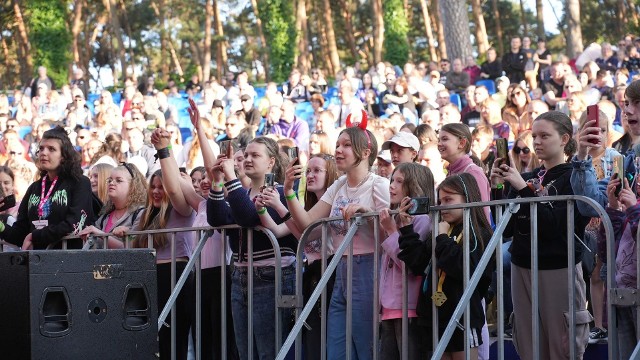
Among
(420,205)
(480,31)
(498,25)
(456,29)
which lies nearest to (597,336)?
(420,205)

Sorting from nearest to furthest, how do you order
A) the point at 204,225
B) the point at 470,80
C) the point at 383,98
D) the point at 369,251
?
1. the point at 369,251
2. the point at 204,225
3. the point at 383,98
4. the point at 470,80

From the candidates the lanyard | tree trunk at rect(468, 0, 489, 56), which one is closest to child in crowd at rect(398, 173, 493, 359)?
the lanyard

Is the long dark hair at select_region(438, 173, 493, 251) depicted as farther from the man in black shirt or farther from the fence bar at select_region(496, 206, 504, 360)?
the man in black shirt

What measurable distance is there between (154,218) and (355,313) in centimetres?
227

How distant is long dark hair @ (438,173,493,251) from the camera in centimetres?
618

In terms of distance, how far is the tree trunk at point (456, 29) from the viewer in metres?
26.2

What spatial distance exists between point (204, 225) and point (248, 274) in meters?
0.76

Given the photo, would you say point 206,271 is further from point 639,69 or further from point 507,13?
point 507,13

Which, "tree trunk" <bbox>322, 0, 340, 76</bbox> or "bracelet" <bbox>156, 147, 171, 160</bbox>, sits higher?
"tree trunk" <bbox>322, 0, 340, 76</bbox>

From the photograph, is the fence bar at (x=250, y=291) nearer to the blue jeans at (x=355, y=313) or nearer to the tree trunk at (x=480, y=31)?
the blue jeans at (x=355, y=313)

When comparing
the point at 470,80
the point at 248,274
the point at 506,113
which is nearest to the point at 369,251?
the point at 248,274

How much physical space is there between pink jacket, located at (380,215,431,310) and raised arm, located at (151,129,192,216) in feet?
6.81

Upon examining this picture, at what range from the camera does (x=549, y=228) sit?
5.96m

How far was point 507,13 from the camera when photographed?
190ft
